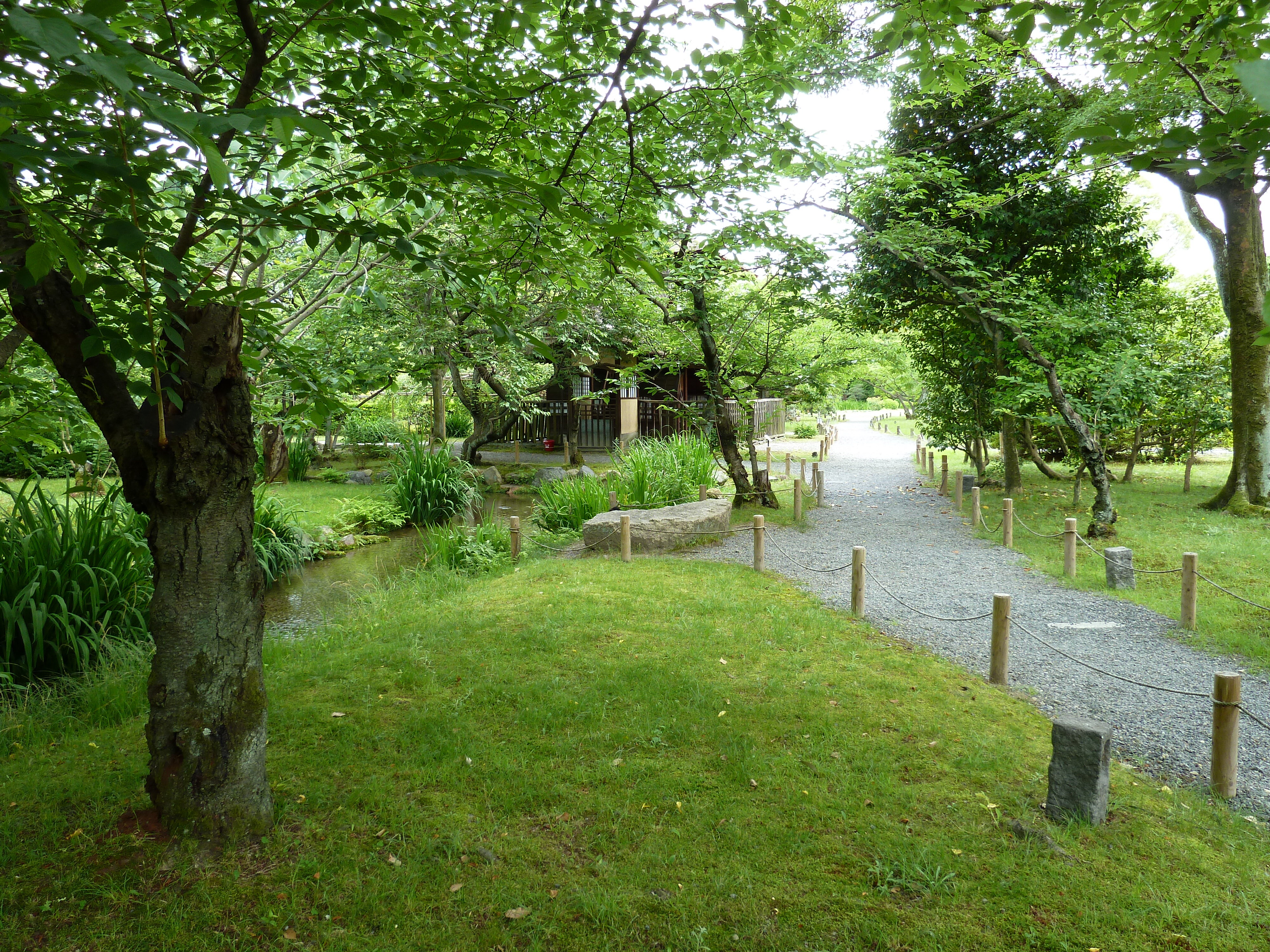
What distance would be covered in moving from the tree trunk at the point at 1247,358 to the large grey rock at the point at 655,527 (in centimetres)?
861

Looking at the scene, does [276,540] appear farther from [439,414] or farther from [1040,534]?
[1040,534]

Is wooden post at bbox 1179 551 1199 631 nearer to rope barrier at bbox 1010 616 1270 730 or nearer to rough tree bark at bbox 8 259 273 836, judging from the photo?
rope barrier at bbox 1010 616 1270 730

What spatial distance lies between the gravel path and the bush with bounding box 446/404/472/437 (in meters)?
15.5

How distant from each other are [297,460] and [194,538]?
50.9 feet

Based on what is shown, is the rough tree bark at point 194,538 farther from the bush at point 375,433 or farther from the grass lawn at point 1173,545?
the bush at point 375,433

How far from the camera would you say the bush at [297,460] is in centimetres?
1691

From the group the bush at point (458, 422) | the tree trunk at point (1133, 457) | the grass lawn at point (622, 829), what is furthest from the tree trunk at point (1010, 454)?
the bush at point (458, 422)

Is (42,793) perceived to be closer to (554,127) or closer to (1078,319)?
(554,127)

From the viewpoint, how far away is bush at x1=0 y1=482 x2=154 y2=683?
506 cm

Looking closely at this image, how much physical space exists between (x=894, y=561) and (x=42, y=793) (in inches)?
336

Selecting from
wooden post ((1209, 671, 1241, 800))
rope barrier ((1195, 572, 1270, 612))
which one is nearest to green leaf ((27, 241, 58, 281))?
wooden post ((1209, 671, 1241, 800))

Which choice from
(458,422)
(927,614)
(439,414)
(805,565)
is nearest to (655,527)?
(805,565)

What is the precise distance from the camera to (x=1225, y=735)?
370 centimetres

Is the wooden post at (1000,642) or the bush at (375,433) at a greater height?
the bush at (375,433)
